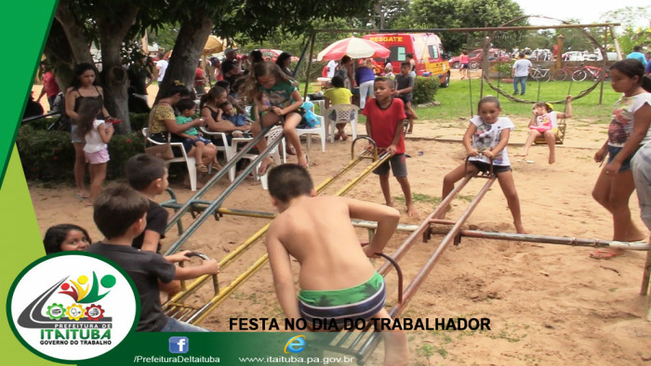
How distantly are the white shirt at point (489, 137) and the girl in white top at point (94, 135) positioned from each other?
3.93 metres

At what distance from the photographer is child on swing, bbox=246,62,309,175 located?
5625mm

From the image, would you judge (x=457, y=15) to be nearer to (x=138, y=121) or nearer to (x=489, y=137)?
(x=138, y=121)

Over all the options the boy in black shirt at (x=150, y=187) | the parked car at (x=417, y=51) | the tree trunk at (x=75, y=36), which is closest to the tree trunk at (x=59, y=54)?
the tree trunk at (x=75, y=36)

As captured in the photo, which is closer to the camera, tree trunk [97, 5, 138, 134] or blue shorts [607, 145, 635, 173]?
blue shorts [607, 145, 635, 173]

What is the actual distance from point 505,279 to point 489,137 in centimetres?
142

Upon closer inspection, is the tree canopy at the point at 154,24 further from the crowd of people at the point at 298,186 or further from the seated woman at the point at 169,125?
the seated woman at the point at 169,125

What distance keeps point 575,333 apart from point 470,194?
3.44m

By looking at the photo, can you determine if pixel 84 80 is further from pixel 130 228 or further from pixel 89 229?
pixel 130 228

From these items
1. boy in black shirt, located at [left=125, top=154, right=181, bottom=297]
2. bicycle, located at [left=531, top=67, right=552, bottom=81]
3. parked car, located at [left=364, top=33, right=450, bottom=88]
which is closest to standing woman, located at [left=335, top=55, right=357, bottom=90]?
bicycle, located at [left=531, top=67, right=552, bottom=81]

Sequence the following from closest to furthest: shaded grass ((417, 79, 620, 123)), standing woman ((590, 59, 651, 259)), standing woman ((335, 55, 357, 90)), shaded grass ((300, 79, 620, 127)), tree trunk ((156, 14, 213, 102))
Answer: standing woman ((590, 59, 651, 259))
tree trunk ((156, 14, 213, 102))
standing woman ((335, 55, 357, 90))
shaded grass ((300, 79, 620, 127))
shaded grass ((417, 79, 620, 123))

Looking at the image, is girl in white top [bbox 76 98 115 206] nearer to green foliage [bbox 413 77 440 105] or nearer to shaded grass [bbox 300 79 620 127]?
shaded grass [bbox 300 79 620 127]

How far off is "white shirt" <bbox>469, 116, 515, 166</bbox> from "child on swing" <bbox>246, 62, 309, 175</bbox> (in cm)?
166

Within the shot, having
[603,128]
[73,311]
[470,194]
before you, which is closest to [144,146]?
[470,194]

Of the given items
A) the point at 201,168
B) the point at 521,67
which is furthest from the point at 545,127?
the point at 521,67
